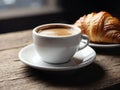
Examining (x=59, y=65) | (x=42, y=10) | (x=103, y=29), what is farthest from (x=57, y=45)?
(x=42, y=10)

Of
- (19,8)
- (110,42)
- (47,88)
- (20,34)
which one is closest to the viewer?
(47,88)

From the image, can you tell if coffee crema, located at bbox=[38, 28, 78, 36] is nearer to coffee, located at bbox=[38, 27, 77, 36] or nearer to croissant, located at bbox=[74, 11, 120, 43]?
coffee, located at bbox=[38, 27, 77, 36]

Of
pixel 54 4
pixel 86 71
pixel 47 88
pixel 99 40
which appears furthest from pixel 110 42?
pixel 54 4

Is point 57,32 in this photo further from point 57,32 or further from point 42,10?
point 42,10

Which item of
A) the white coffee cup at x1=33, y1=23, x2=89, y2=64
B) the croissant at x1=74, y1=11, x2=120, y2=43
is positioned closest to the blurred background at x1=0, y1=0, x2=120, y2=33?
the croissant at x1=74, y1=11, x2=120, y2=43

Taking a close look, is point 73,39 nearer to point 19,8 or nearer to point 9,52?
point 9,52

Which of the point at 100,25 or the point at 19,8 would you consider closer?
the point at 100,25

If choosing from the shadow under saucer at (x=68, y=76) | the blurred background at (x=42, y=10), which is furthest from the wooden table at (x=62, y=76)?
the blurred background at (x=42, y=10)
